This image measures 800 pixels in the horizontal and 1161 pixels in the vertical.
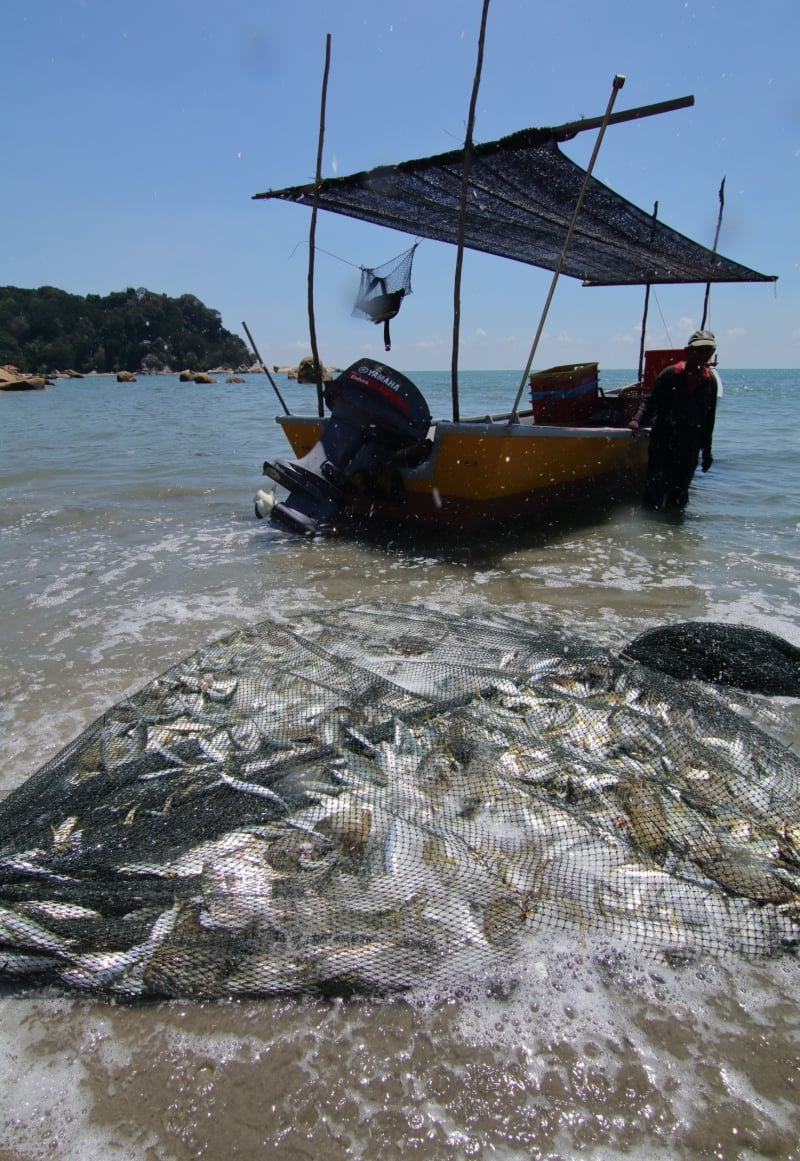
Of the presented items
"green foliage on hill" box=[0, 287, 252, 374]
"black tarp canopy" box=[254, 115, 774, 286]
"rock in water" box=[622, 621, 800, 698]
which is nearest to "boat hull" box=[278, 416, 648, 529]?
"black tarp canopy" box=[254, 115, 774, 286]

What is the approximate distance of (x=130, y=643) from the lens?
17.5 feet

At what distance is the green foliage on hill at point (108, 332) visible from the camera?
102 meters

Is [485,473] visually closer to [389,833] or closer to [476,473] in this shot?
[476,473]

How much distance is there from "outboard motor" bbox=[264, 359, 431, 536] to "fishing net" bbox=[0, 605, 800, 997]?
4.65 m

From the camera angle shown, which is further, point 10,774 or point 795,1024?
point 10,774

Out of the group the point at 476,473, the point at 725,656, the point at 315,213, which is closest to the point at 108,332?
the point at 315,213

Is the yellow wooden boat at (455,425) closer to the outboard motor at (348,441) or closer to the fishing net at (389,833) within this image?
the outboard motor at (348,441)

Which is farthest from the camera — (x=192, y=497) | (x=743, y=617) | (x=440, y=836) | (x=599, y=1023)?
(x=192, y=497)

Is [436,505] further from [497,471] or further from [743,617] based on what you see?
[743,617]

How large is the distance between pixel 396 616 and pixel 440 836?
239 cm

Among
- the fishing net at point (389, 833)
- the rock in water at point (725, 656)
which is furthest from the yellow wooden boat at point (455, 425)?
the fishing net at point (389, 833)

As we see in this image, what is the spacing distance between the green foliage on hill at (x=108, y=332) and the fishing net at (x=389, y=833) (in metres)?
109

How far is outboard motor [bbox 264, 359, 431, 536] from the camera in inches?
317

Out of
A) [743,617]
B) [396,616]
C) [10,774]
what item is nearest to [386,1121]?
[10,774]
